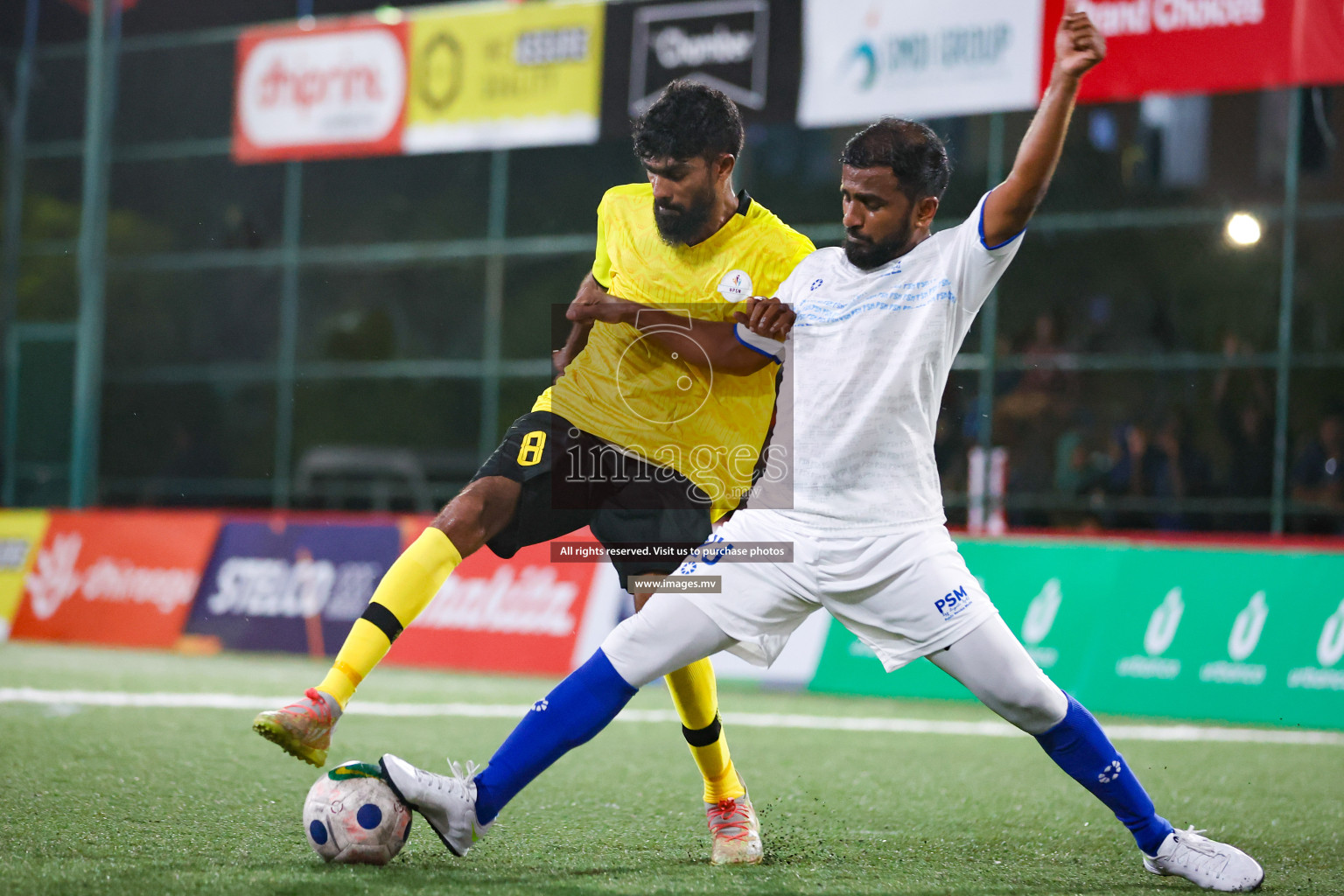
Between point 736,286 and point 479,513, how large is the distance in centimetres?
110

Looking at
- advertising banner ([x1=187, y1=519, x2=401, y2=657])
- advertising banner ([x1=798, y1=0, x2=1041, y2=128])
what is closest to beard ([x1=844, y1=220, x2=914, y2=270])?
advertising banner ([x1=187, y1=519, x2=401, y2=657])

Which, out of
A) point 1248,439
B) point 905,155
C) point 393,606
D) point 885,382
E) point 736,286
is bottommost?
point 393,606

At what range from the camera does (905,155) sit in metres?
3.98

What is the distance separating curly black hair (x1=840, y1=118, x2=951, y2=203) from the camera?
13.1ft

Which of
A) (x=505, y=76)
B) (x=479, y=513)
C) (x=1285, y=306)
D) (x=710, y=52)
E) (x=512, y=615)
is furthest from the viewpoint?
(x=505, y=76)

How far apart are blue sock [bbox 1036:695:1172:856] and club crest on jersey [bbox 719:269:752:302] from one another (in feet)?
5.31

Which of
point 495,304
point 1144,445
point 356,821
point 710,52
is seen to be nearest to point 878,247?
point 356,821

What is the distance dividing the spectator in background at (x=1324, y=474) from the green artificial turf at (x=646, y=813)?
5840mm

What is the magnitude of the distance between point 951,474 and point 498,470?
34.2ft

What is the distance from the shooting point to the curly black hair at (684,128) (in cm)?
466

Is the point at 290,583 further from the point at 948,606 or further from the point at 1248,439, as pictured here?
the point at 948,606

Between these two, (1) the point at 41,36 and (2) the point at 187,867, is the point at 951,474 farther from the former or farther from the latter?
(1) the point at 41,36

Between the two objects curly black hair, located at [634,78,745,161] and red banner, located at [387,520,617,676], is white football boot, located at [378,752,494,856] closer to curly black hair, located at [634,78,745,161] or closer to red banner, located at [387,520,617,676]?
curly black hair, located at [634,78,745,161]

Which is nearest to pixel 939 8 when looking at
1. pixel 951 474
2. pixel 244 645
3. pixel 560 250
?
pixel 951 474
